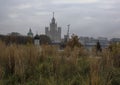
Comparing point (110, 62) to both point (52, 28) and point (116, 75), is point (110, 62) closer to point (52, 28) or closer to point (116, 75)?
point (116, 75)

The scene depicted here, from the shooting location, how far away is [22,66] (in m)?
6.56

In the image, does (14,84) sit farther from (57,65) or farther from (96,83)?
(96,83)

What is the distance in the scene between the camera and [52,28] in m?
84.4

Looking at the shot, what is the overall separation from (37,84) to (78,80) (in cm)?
90

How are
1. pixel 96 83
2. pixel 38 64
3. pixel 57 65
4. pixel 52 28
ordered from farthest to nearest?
1. pixel 52 28
2. pixel 38 64
3. pixel 57 65
4. pixel 96 83

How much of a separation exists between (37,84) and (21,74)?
75 cm

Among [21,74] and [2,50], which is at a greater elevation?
[2,50]

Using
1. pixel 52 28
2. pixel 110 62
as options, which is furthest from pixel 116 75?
pixel 52 28

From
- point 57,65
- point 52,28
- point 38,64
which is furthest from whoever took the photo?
point 52,28

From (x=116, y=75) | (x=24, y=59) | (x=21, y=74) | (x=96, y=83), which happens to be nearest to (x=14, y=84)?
(x=21, y=74)

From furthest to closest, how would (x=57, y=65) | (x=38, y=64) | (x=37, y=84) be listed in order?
(x=38, y=64)
(x=57, y=65)
(x=37, y=84)

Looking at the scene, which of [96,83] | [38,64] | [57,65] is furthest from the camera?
[38,64]

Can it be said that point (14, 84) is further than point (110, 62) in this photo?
No

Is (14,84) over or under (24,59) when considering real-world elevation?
under
